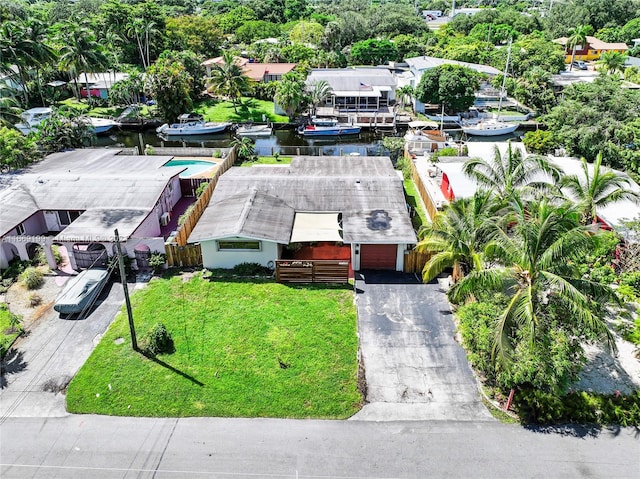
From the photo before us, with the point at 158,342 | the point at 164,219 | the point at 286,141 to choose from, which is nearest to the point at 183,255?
the point at 164,219

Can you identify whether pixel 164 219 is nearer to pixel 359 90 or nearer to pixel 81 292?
pixel 81 292

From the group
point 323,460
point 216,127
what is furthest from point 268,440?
point 216,127

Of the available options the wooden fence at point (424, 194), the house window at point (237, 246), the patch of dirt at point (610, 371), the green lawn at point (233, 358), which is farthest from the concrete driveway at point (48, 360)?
the patch of dirt at point (610, 371)

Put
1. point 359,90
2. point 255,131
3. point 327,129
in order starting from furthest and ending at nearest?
point 359,90
point 255,131
point 327,129

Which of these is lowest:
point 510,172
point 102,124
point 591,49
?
point 102,124

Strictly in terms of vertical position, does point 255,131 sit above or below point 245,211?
below

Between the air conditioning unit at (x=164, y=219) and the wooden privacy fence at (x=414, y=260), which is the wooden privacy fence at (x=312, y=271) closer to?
the wooden privacy fence at (x=414, y=260)

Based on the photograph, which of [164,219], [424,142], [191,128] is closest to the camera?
[164,219]
